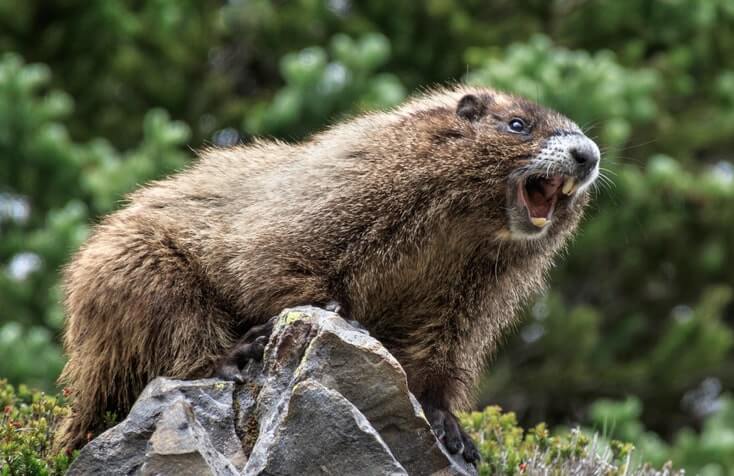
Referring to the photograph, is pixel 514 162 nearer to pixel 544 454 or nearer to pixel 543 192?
pixel 543 192

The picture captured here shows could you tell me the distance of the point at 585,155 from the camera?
6.43m

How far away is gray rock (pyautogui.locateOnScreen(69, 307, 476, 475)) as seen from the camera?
546cm

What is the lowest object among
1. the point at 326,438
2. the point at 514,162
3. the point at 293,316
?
the point at 326,438

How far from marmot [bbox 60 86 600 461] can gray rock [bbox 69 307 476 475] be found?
0.37 metres

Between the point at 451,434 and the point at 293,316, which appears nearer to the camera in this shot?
the point at 293,316

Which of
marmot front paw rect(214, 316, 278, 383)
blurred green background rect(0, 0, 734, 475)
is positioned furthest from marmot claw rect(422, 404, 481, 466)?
blurred green background rect(0, 0, 734, 475)

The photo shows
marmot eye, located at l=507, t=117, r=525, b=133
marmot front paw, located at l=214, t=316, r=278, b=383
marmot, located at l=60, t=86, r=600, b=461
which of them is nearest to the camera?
marmot front paw, located at l=214, t=316, r=278, b=383

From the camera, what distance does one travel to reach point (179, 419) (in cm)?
543

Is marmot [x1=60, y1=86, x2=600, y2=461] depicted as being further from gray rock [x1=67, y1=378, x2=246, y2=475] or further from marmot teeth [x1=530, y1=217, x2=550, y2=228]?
gray rock [x1=67, y1=378, x2=246, y2=475]

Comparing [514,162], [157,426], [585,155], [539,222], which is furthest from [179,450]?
Answer: [585,155]

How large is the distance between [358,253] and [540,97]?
6.40 metres

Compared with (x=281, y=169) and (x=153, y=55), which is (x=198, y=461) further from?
(x=153, y=55)

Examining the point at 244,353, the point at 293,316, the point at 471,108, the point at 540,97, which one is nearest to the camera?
the point at 293,316

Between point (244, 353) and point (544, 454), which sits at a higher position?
point (244, 353)
